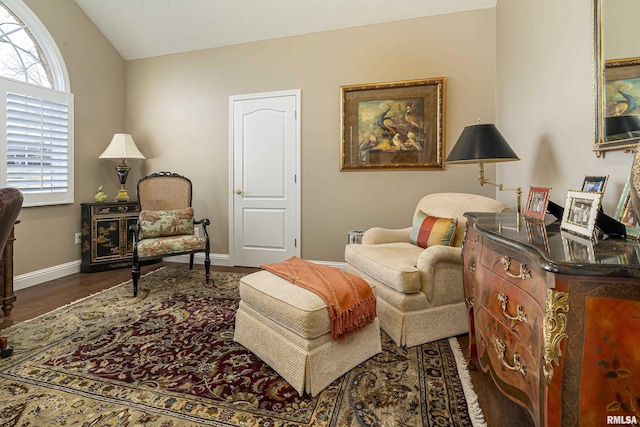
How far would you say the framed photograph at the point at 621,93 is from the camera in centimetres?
121

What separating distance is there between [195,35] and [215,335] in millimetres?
3625

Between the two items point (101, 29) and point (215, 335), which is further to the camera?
point (101, 29)

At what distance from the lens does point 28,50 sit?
345 centimetres

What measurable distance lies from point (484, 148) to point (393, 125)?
5.05 feet

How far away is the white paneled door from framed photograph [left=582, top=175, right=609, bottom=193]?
2926 millimetres

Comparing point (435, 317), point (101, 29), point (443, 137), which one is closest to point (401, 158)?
point (443, 137)

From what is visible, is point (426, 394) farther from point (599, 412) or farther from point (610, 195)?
point (610, 195)

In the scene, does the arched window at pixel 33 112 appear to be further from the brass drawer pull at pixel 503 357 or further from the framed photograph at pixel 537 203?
the framed photograph at pixel 537 203

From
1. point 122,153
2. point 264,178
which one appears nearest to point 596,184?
point 264,178

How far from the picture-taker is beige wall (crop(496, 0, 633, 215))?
59.7 inches

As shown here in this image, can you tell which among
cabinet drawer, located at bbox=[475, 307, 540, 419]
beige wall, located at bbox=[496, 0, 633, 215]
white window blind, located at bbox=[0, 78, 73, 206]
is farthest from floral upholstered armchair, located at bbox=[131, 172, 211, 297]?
beige wall, located at bbox=[496, 0, 633, 215]

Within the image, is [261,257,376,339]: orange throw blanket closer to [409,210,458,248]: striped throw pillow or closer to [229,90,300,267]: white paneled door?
[409,210,458,248]: striped throw pillow

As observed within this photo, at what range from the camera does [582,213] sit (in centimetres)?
114

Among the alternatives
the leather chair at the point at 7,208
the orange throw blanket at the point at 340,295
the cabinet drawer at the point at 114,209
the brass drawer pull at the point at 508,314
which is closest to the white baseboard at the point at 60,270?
the cabinet drawer at the point at 114,209
